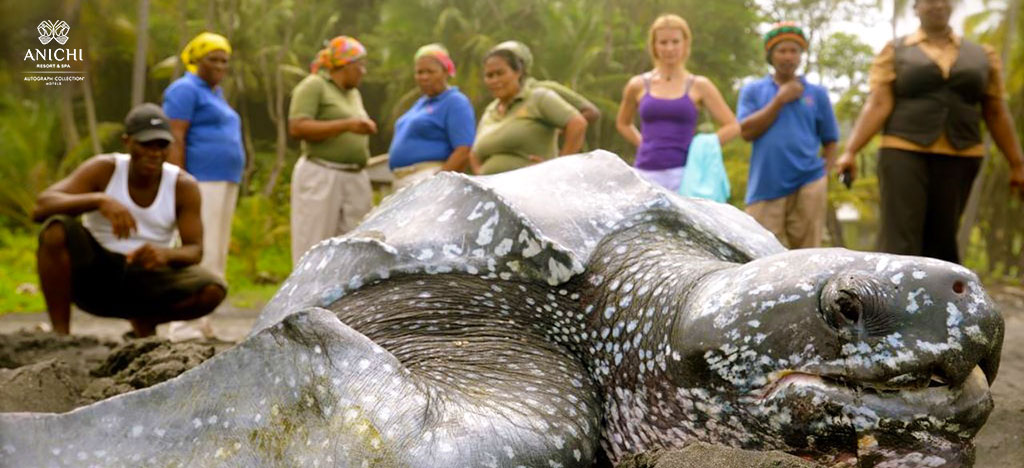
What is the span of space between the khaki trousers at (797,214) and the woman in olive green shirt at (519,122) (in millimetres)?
948

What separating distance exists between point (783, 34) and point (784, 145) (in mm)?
499

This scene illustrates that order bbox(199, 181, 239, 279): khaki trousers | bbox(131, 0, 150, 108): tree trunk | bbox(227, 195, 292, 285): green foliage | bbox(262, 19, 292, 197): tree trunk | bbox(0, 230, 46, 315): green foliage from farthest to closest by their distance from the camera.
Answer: bbox(262, 19, 292, 197): tree trunk, bbox(227, 195, 292, 285): green foliage, bbox(0, 230, 46, 315): green foliage, bbox(131, 0, 150, 108): tree trunk, bbox(199, 181, 239, 279): khaki trousers

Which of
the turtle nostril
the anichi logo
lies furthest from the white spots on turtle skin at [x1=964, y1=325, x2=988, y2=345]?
the anichi logo

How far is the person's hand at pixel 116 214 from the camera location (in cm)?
354

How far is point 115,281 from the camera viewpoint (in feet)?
12.2

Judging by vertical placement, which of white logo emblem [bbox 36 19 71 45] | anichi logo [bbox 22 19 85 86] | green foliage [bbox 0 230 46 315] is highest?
white logo emblem [bbox 36 19 71 45]

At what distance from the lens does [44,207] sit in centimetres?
352

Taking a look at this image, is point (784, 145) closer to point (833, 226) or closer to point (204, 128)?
point (204, 128)

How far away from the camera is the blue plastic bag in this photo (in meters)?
3.69

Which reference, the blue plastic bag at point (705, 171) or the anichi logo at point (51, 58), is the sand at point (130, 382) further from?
the blue plastic bag at point (705, 171)

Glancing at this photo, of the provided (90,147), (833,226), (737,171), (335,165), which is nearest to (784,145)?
(335,165)

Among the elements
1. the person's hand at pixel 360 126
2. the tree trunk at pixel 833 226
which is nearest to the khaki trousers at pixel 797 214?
the person's hand at pixel 360 126

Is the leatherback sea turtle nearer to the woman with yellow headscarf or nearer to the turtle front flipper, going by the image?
the turtle front flipper

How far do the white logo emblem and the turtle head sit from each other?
1.35 metres
